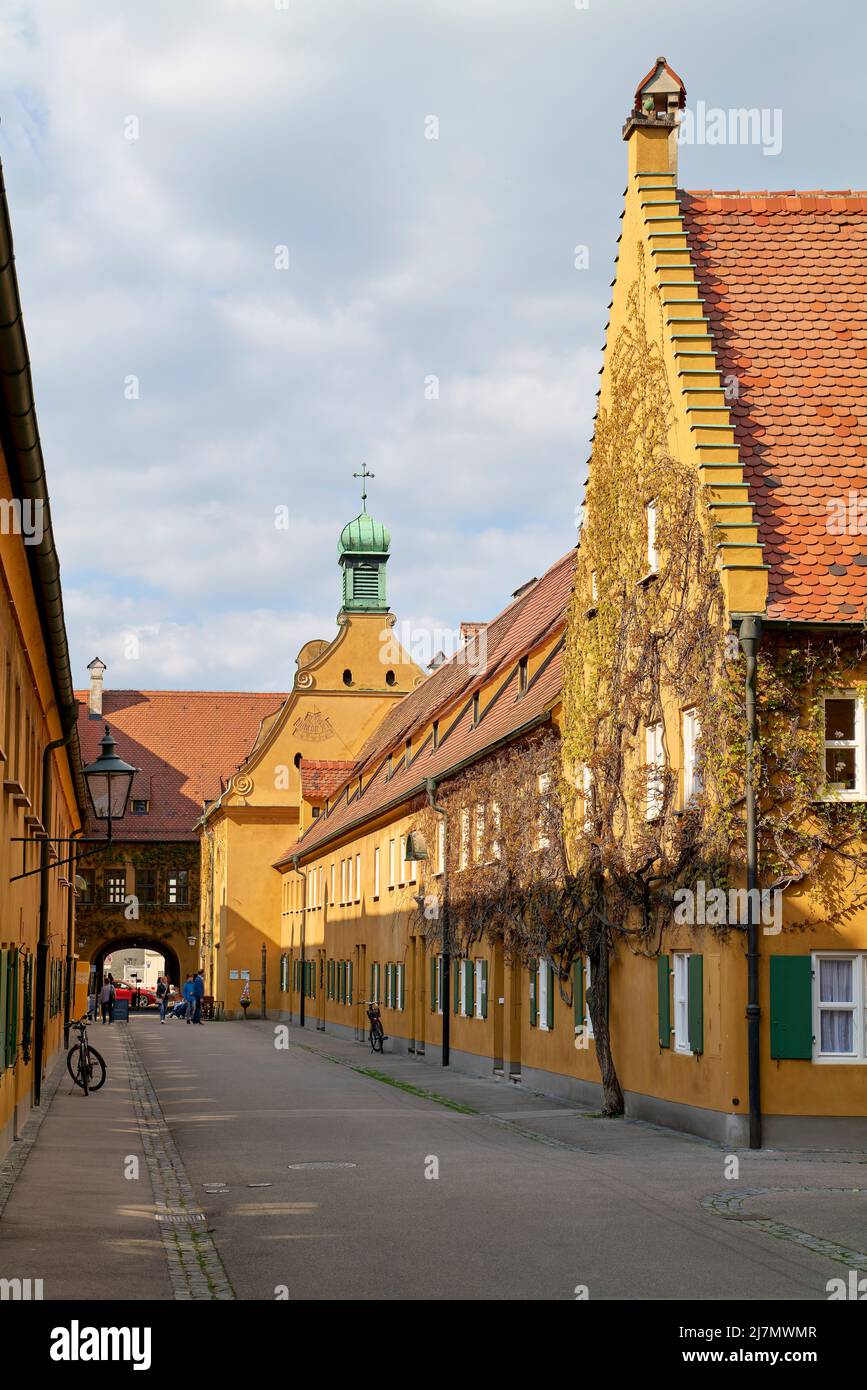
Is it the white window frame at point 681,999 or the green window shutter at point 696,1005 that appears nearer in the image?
the green window shutter at point 696,1005

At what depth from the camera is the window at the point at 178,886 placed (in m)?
80.1

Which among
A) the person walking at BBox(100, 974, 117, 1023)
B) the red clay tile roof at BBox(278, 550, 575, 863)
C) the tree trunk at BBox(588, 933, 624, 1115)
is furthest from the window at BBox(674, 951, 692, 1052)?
the person walking at BBox(100, 974, 117, 1023)

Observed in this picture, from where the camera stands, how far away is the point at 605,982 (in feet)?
74.7

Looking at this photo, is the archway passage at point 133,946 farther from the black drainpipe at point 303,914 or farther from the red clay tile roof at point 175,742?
the black drainpipe at point 303,914

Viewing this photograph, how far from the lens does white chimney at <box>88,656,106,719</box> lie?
86625 millimetres

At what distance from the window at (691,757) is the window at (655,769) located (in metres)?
0.52

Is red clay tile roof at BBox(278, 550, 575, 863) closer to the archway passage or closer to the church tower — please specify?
the church tower

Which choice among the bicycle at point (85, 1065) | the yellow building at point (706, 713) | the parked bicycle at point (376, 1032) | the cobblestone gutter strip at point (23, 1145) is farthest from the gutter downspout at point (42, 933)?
the parked bicycle at point (376, 1032)

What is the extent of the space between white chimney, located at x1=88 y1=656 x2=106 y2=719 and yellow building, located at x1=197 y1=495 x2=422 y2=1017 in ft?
60.6

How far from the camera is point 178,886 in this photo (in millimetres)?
80500

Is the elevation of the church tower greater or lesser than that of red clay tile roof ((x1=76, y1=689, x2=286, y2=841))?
greater

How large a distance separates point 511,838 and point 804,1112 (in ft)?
32.8
